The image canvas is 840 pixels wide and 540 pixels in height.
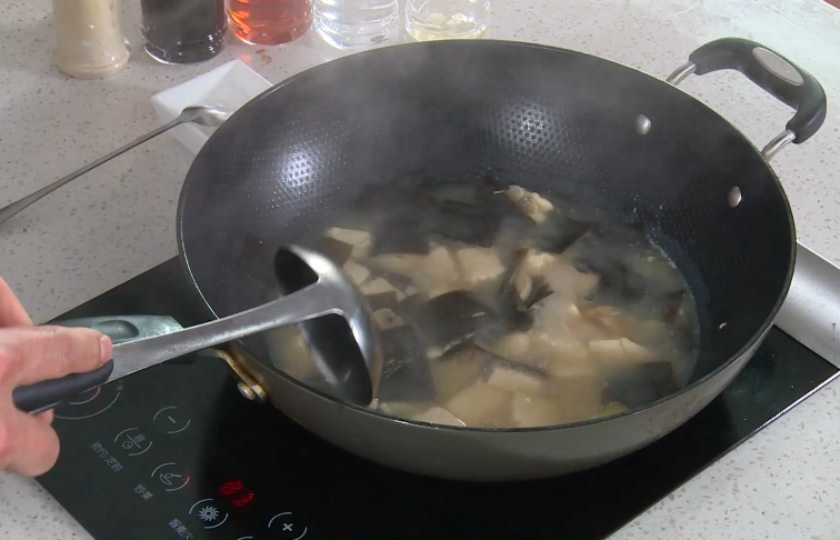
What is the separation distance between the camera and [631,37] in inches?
52.2

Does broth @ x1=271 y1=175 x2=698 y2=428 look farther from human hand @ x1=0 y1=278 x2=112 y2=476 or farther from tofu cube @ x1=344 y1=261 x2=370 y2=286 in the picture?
human hand @ x1=0 y1=278 x2=112 y2=476

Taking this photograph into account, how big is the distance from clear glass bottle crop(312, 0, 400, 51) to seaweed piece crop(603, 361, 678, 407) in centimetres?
60

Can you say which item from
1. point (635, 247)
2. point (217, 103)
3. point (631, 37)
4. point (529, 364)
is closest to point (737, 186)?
point (635, 247)

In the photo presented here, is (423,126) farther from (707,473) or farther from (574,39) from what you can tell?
(707,473)

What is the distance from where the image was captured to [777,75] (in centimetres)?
99

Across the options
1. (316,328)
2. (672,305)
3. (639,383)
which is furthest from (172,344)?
(672,305)

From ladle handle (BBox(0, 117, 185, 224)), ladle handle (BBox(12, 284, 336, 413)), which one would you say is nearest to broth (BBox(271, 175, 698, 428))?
ladle handle (BBox(12, 284, 336, 413))

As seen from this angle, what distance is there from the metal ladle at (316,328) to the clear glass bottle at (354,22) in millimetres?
465

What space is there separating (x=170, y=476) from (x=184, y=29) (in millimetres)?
652

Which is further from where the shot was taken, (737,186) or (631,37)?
(631,37)

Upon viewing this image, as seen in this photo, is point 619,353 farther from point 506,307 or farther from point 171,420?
point 171,420

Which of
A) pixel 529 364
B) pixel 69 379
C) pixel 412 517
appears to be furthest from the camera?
pixel 529 364

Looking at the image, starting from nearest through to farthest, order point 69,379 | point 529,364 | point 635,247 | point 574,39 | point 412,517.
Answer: point 69,379 < point 412,517 < point 529,364 < point 635,247 < point 574,39

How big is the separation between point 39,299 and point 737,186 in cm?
73
